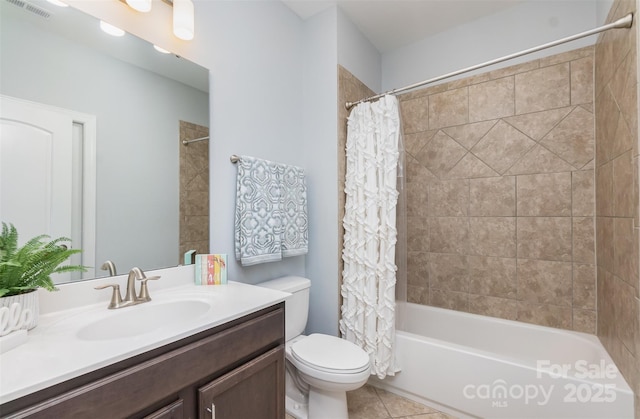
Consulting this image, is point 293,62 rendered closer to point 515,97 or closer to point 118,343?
point 515,97

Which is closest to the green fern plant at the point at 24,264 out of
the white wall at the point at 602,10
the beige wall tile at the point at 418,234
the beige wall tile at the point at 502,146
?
the beige wall tile at the point at 418,234

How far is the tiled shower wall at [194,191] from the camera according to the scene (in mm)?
1465

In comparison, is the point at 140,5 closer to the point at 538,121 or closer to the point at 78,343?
the point at 78,343

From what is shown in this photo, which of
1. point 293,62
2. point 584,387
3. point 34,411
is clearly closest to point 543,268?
point 584,387

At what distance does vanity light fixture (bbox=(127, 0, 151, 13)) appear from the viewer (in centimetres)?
123

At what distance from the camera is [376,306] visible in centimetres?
189

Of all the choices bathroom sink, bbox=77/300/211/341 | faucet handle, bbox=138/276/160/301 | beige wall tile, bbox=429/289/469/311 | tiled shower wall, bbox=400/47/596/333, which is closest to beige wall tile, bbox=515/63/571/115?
tiled shower wall, bbox=400/47/596/333

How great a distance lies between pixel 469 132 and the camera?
2283mm

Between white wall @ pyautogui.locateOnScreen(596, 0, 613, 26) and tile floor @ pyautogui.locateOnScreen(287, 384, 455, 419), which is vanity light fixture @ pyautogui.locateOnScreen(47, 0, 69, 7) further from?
white wall @ pyautogui.locateOnScreen(596, 0, 613, 26)

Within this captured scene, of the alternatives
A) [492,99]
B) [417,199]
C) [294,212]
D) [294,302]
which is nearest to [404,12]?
[492,99]

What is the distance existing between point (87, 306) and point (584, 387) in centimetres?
221

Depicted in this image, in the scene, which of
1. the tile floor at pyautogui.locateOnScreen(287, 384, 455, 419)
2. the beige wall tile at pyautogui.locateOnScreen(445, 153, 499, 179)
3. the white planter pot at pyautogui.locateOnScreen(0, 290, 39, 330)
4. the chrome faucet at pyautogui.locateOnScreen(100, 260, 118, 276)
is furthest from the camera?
the beige wall tile at pyautogui.locateOnScreen(445, 153, 499, 179)

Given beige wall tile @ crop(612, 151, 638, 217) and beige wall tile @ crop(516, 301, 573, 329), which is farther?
beige wall tile @ crop(516, 301, 573, 329)

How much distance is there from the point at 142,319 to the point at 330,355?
0.95 meters
